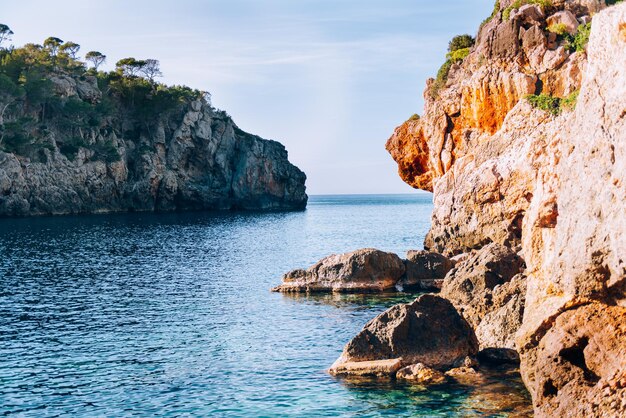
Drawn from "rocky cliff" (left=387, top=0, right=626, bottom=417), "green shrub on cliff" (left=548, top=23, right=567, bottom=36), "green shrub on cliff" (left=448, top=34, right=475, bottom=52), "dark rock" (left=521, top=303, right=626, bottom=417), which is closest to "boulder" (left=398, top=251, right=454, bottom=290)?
"rocky cliff" (left=387, top=0, right=626, bottom=417)

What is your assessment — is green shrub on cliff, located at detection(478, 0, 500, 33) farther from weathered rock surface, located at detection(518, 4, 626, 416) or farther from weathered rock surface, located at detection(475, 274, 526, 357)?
weathered rock surface, located at detection(518, 4, 626, 416)

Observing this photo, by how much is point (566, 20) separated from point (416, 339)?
4405cm

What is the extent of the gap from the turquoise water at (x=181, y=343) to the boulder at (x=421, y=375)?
2.25 feet

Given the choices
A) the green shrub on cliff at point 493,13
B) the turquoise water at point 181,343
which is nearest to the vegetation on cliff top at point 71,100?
the turquoise water at point 181,343

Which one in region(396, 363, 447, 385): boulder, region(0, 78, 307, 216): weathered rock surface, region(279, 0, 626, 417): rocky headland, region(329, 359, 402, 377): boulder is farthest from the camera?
region(0, 78, 307, 216): weathered rock surface

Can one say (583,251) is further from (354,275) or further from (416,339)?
(354,275)

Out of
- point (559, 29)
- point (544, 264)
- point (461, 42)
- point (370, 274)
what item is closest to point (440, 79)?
point (461, 42)

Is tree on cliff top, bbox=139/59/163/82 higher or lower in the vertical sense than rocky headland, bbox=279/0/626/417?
higher

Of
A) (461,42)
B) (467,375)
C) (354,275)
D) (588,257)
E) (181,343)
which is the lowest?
(181,343)

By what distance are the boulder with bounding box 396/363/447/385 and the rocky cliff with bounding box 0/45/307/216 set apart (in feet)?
359

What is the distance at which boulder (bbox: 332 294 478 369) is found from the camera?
2827 centimetres

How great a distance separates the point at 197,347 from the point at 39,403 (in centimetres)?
967

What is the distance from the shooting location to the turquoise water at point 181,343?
81.5 feet

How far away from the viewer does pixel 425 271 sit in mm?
49969
